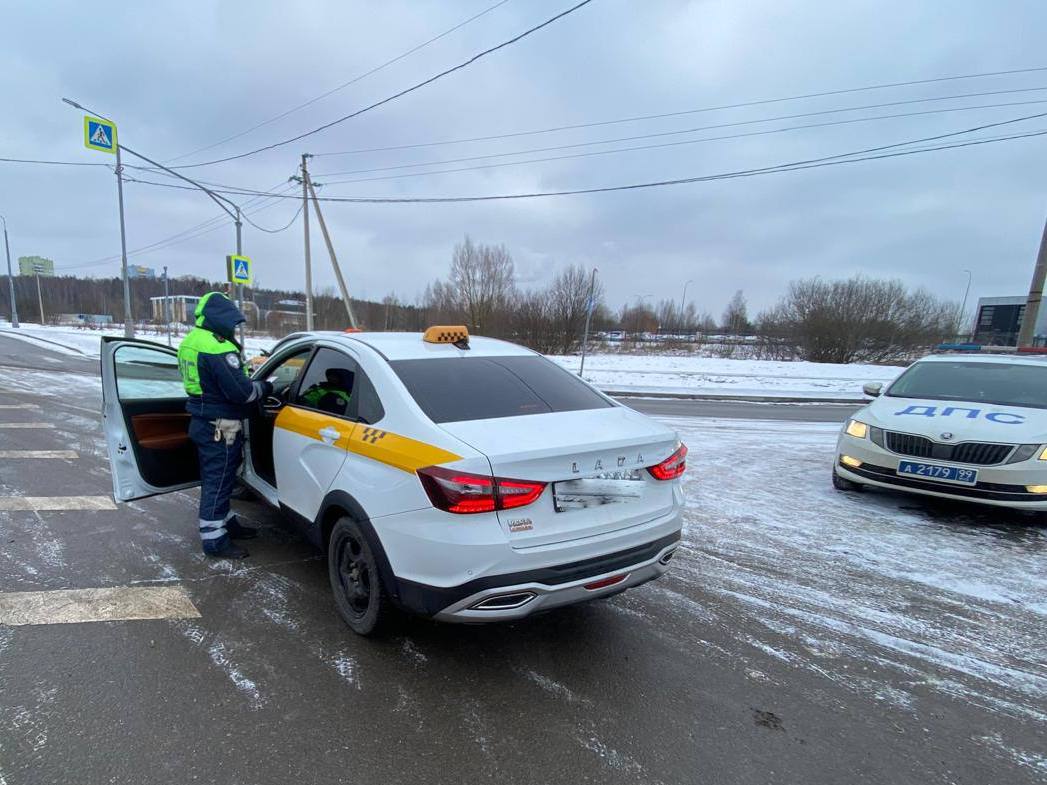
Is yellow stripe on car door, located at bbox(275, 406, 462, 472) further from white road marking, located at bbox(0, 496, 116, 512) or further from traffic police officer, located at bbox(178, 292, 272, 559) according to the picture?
white road marking, located at bbox(0, 496, 116, 512)

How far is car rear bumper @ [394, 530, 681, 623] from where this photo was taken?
232 cm

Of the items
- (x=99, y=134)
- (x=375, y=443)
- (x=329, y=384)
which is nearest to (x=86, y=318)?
(x=99, y=134)

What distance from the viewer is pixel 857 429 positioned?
17.9 feet

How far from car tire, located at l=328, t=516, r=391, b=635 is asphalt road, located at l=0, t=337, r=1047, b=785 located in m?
0.13

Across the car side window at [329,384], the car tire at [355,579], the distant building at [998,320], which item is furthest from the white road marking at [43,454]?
the distant building at [998,320]

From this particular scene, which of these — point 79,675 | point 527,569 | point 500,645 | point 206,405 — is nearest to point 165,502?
point 206,405

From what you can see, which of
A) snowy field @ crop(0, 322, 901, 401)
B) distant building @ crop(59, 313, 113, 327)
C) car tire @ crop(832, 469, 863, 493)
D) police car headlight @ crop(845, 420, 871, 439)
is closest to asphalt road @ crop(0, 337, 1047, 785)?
police car headlight @ crop(845, 420, 871, 439)

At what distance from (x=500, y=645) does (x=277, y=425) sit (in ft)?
6.98

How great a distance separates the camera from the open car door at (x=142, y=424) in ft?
12.7

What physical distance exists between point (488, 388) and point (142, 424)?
3.15 meters

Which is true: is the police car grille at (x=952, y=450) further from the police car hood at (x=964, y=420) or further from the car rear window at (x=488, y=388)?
the car rear window at (x=488, y=388)

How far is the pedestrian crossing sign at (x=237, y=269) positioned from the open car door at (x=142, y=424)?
1532 cm

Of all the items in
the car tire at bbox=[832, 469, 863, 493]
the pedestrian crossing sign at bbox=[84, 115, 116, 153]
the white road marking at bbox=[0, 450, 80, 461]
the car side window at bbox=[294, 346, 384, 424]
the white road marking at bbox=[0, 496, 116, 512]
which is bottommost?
the white road marking at bbox=[0, 450, 80, 461]

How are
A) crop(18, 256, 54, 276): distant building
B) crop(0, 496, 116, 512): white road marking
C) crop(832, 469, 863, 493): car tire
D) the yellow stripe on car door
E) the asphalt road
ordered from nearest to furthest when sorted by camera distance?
the asphalt road, the yellow stripe on car door, crop(0, 496, 116, 512): white road marking, crop(832, 469, 863, 493): car tire, crop(18, 256, 54, 276): distant building
